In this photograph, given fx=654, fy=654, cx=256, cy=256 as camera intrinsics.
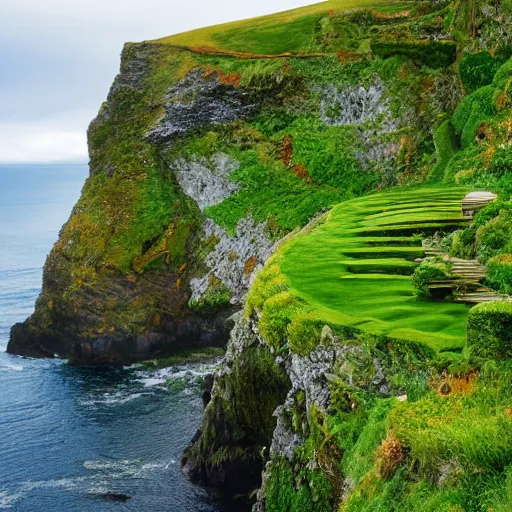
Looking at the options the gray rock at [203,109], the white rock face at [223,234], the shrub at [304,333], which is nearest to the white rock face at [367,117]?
the gray rock at [203,109]

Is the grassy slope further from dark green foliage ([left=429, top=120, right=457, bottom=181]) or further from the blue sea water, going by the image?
the blue sea water

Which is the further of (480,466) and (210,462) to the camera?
(210,462)

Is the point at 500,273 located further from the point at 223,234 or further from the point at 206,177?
the point at 206,177

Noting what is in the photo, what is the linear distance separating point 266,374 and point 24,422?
27708mm

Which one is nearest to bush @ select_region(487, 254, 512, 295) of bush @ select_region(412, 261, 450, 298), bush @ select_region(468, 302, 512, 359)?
bush @ select_region(412, 261, 450, 298)

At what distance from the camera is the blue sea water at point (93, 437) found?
3731cm

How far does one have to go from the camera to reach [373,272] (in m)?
28.4

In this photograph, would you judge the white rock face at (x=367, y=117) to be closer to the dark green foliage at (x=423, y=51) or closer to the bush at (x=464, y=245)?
the dark green foliage at (x=423, y=51)

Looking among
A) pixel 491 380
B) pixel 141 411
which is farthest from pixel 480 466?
pixel 141 411

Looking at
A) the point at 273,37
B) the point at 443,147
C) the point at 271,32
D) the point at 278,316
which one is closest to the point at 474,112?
the point at 443,147

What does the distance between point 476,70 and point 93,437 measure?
42.6m

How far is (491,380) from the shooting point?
53.7 feet

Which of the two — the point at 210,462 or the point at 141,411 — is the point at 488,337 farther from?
the point at 141,411

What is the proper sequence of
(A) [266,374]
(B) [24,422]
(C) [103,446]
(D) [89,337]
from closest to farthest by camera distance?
1. (A) [266,374]
2. (C) [103,446]
3. (B) [24,422]
4. (D) [89,337]
